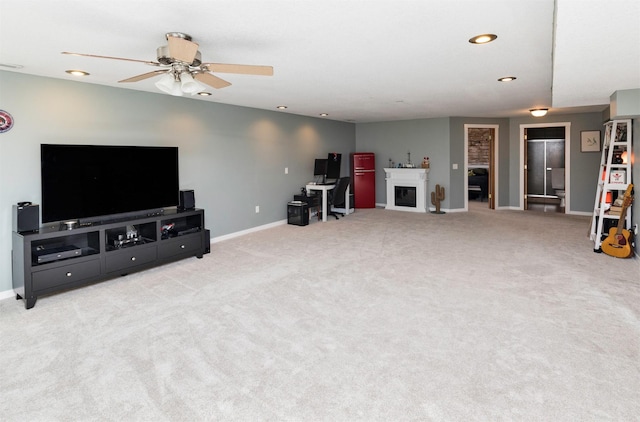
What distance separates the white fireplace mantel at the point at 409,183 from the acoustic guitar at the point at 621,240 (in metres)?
4.19

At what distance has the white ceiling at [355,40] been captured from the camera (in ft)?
7.33

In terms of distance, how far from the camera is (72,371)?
2.34 metres

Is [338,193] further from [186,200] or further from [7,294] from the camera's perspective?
[7,294]

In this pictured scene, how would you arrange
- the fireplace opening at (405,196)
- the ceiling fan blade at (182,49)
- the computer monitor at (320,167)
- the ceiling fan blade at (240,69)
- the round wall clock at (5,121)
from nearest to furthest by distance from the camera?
the ceiling fan blade at (182,49), the ceiling fan blade at (240,69), the round wall clock at (5,121), the computer monitor at (320,167), the fireplace opening at (405,196)

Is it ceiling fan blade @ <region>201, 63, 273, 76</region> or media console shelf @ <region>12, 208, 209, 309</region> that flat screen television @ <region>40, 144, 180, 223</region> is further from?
ceiling fan blade @ <region>201, 63, 273, 76</region>

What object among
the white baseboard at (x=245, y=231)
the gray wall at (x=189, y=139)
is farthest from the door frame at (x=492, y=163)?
the white baseboard at (x=245, y=231)

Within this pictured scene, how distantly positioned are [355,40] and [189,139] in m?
3.31

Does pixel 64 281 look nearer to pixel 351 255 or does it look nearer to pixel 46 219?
pixel 46 219

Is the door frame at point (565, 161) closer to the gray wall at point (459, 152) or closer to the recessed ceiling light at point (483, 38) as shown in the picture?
the gray wall at point (459, 152)

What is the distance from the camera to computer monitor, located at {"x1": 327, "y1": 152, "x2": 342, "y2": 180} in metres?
8.20

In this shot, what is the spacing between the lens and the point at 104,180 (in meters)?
4.23

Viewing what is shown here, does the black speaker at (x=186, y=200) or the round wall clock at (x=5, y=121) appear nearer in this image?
the round wall clock at (x=5, y=121)

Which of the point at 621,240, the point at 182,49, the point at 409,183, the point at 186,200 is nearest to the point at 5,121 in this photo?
the point at 186,200

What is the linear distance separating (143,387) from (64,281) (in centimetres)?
210
